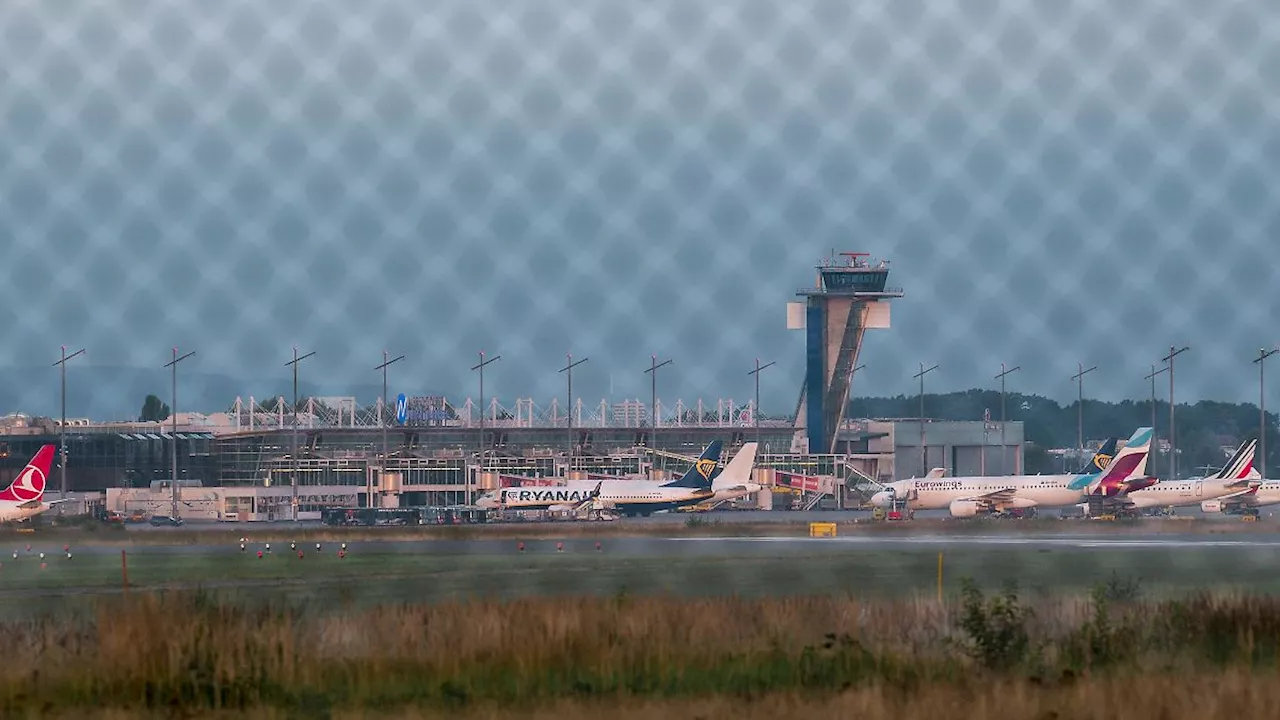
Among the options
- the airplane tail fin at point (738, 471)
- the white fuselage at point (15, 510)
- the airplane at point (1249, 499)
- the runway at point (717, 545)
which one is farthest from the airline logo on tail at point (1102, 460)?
the white fuselage at point (15, 510)

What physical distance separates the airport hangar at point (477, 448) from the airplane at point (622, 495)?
39.6 feet

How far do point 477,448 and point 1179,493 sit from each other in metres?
66.4

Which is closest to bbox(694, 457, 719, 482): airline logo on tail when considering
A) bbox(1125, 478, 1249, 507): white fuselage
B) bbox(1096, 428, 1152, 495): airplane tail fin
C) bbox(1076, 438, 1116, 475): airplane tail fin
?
bbox(1096, 428, 1152, 495): airplane tail fin

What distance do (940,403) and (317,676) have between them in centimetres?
589

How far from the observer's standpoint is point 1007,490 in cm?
9431

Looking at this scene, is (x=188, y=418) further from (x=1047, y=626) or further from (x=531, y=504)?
(x=1047, y=626)

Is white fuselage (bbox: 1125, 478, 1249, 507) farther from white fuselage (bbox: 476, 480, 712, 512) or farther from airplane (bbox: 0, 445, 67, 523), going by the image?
airplane (bbox: 0, 445, 67, 523)

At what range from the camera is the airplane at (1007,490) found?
91.4m

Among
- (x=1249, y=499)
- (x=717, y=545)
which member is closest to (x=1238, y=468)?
(x=1249, y=499)

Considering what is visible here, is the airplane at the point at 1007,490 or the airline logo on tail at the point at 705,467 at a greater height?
the airline logo on tail at the point at 705,467

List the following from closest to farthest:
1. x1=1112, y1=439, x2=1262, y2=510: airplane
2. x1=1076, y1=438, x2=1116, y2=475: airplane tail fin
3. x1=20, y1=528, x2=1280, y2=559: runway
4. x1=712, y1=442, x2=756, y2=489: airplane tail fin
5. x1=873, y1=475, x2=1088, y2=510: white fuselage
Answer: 1. x1=20, y1=528, x2=1280, y2=559: runway
2. x1=1112, y1=439, x2=1262, y2=510: airplane
3. x1=873, y1=475, x2=1088, y2=510: white fuselage
4. x1=1076, y1=438, x2=1116, y2=475: airplane tail fin
5. x1=712, y1=442, x2=756, y2=489: airplane tail fin

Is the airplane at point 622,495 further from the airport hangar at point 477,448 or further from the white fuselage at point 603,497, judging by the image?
the airport hangar at point 477,448

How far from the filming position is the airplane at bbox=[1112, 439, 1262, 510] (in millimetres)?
93125

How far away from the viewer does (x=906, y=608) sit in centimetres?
1752
